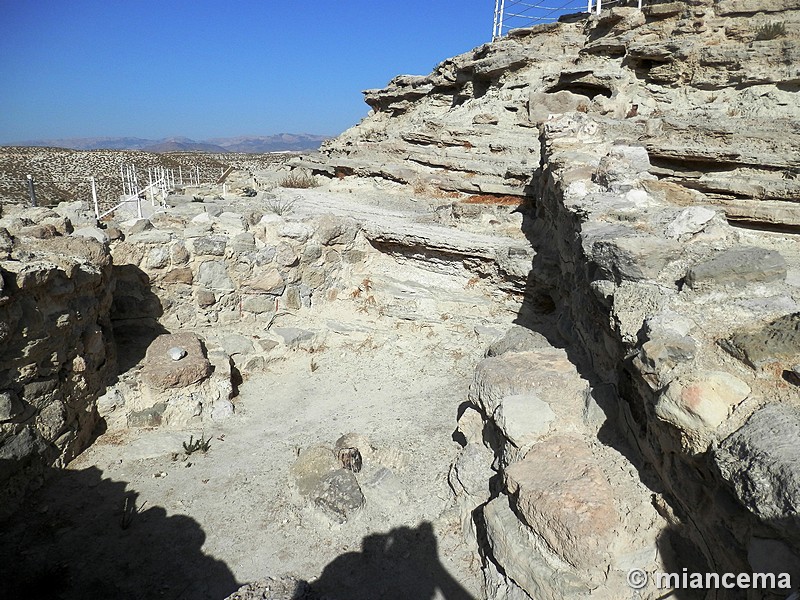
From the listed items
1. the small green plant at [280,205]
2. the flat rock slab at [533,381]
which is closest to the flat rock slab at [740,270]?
the flat rock slab at [533,381]

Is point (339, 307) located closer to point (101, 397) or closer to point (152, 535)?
point (101, 397)

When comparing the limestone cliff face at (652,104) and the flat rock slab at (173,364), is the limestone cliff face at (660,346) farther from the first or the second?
the flat rock slab at (173,364)

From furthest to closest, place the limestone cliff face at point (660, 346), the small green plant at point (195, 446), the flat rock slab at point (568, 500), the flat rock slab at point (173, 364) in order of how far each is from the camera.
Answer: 1. the flat rock slab at point (173, 364)
2. the small green plant at point (195, 446)
3. the flat rock slab at point (568, 500)
4. the limestone cliff face at point (660, 346)

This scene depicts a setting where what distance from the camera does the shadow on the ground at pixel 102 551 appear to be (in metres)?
2.96

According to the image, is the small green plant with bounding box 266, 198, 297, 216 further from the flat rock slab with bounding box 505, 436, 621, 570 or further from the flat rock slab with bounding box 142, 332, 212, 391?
the flat rock slab with bounding box 505, 436, 621, 570

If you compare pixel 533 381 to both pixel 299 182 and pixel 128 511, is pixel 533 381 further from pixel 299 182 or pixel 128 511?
pixel 299 182

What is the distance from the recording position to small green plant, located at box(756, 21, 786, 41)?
23.9 ft

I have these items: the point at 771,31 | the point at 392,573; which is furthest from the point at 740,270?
the point at 771,31

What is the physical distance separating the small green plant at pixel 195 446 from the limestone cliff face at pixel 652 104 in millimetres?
5444

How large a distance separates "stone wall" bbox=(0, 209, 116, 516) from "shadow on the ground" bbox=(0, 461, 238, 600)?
0.98ft

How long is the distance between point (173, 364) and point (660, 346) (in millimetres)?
4212

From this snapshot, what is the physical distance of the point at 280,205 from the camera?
7.23 metres

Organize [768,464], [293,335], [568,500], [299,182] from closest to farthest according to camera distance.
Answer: [768,464] → [568,500] → [293,335] → [299,182]

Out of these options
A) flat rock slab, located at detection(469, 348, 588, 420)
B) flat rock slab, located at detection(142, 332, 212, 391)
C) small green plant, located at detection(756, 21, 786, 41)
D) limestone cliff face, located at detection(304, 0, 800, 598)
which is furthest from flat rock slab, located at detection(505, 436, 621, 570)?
small green plant, located at detection(756, 21, 786, 41)
